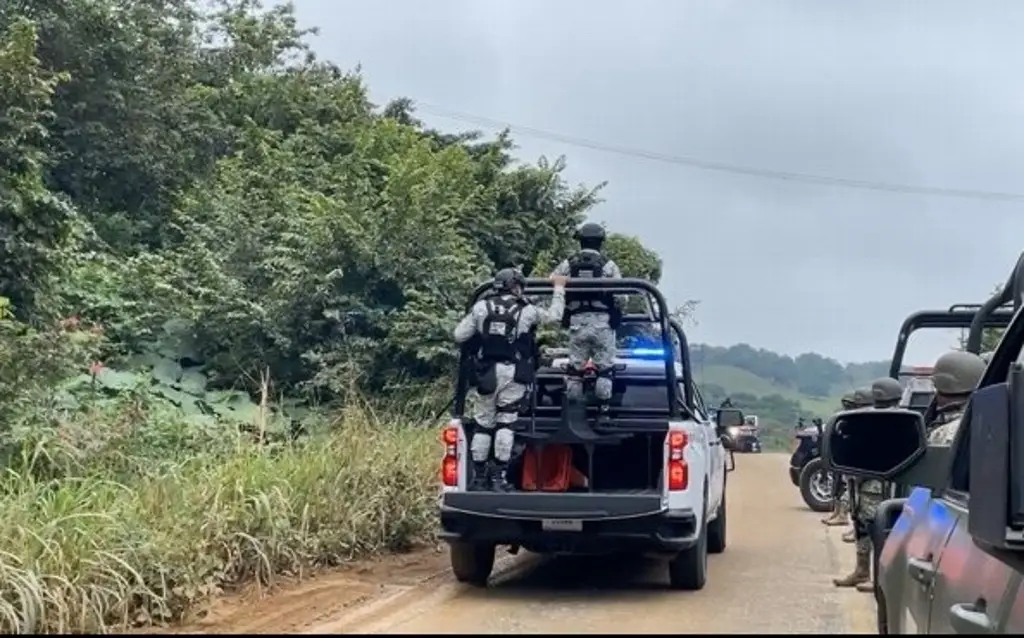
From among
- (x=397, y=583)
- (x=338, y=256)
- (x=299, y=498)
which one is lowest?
(x=397, y=583)

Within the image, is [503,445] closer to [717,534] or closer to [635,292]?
[635,292]

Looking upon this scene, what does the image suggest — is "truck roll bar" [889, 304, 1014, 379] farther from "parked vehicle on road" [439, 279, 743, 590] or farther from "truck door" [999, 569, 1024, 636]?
"truck door" [999, 569, 1024, 636]

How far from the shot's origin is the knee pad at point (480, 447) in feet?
29.2

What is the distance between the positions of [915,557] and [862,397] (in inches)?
241

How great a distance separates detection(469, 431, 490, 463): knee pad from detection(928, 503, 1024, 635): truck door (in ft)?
18.2

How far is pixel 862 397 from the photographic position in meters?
9.71

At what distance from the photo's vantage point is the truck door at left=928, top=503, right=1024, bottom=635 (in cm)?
264

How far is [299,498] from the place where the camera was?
932 cm

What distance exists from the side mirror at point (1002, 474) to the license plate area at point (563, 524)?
5824mm

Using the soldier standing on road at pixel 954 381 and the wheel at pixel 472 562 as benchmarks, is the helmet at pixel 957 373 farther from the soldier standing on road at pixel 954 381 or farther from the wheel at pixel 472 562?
the wheel at pixel 472 562

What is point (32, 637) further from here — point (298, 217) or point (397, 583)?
point (298, 217)

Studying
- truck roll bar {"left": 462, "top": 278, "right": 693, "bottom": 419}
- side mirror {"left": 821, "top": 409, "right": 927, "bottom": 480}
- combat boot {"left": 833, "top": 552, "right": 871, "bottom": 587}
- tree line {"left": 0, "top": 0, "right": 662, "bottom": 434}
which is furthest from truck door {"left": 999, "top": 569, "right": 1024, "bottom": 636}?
tree line {"left": 0, "top": 0, "right": 662, "bottom": 434}

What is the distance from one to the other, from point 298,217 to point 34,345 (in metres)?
5.95

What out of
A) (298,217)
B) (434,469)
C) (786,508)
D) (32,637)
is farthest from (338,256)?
(32,637)
